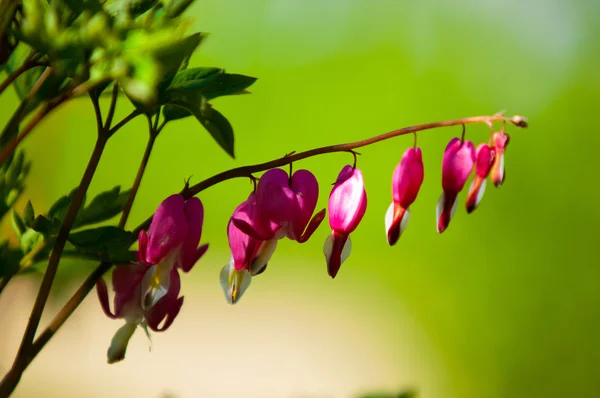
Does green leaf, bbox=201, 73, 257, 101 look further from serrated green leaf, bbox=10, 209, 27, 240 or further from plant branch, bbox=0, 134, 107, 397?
serrated green leaf, bbox=10, 209, 27, 240

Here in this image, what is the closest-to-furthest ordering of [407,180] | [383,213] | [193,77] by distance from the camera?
[193,77]
[407,180]
[383,213]

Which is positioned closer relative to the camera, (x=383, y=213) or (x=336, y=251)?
(x=336, y=251)

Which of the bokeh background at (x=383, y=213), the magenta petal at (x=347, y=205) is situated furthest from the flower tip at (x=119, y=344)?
the bokeh background at (x=383, y=213)

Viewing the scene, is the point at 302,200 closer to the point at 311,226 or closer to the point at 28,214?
the point at 311,226

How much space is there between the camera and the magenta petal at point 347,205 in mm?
696

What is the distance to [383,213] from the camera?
16.8 feet

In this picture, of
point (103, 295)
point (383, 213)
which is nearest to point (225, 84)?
point (103, 295)

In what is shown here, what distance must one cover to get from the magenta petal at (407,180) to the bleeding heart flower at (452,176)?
1.0 inches

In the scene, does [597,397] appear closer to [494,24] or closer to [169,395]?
[494,24]

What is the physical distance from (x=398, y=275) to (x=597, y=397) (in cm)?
150

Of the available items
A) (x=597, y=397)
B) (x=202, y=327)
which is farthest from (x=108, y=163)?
(x=597, y=397)

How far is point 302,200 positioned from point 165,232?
0.13 m

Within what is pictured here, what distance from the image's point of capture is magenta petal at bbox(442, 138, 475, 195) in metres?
0.72

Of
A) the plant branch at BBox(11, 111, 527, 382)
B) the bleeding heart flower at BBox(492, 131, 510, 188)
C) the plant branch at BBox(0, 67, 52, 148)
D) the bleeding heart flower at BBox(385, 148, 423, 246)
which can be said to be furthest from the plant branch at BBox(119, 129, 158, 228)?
the bleeding heart flower at BBox(492, 131, 510, 188)
